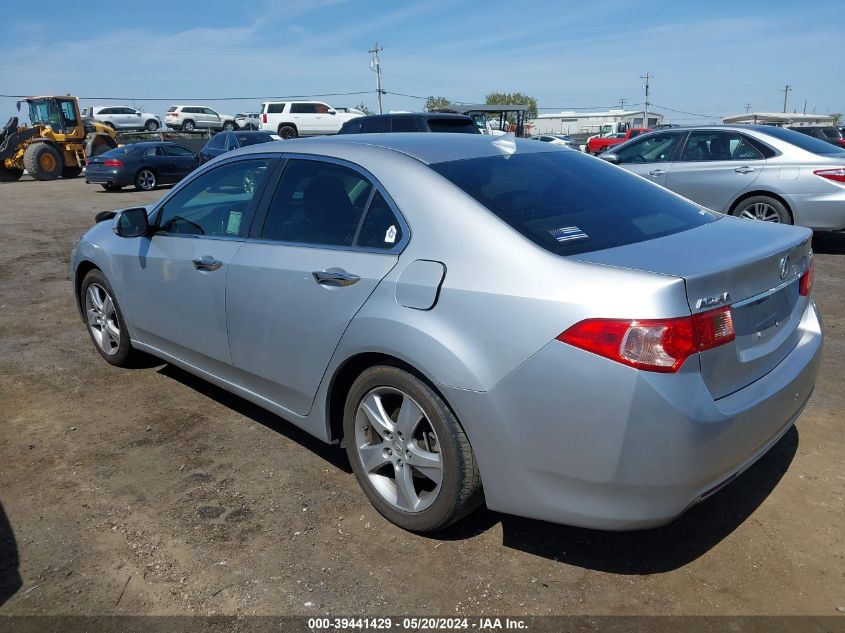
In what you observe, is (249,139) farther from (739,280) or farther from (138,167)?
(739,280)

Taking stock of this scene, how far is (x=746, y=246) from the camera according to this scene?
2.64m

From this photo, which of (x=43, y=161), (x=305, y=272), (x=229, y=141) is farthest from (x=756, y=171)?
(x=43, y=161)

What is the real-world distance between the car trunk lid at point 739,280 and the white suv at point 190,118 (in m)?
43.2

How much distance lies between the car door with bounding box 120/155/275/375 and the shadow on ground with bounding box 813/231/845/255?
764cm

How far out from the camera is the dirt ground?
2.57 m

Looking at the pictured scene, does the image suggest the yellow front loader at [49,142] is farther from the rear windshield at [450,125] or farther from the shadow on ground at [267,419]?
the shadow on ground at [267,419]

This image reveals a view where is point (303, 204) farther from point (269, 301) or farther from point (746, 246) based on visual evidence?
point (746, 246)

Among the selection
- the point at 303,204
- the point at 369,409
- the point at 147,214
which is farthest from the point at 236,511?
the point at 147,214

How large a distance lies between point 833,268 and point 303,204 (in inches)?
267

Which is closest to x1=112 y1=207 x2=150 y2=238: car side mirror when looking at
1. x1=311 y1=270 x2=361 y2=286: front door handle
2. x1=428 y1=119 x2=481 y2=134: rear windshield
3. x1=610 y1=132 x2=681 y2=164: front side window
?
x1=311 y1=270 x2=361 y2=286: front door handle

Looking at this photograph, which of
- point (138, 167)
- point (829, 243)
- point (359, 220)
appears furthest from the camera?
point (138, 167)

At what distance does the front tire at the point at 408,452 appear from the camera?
2645 millimetres

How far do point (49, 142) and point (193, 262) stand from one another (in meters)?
25.0

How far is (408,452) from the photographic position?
2.85 metres
